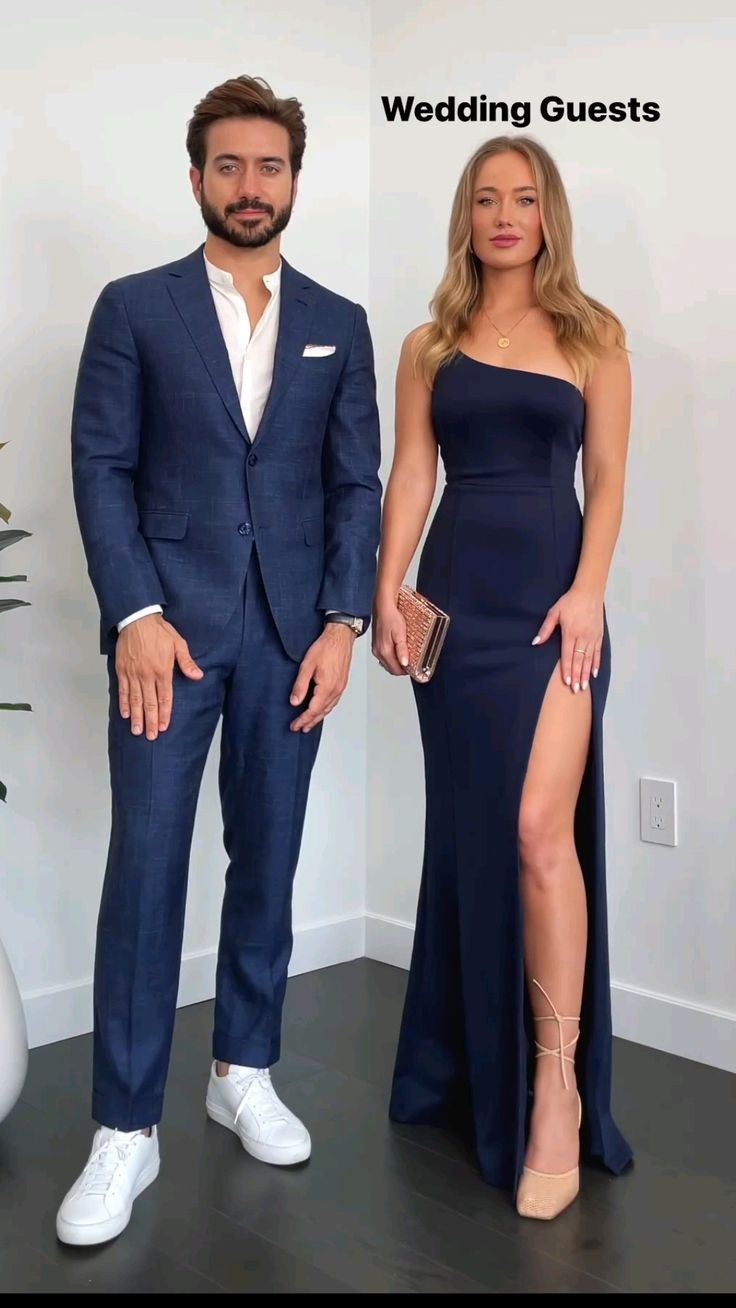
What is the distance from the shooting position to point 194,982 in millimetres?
3027

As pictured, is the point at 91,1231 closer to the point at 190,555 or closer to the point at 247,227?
the point at 190,555

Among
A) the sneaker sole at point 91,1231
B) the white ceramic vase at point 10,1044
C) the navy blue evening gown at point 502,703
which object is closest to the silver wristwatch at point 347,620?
the navy blue evening gown at point 502,703

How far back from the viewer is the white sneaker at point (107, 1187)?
1.92 m

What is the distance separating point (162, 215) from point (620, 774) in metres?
1.65

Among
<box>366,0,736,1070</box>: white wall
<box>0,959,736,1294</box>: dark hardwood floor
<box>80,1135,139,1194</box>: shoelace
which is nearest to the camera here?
<box>0,959,736,1294</box>: dark hardwood floor

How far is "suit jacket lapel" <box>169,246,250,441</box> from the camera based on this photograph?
2.06m

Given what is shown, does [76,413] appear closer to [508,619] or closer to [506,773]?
[508,619]

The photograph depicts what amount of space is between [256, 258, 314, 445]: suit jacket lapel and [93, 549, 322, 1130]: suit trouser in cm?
27

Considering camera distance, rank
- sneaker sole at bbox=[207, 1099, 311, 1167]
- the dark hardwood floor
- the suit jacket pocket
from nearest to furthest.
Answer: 1. the dark hardwood floor
2. the suit jacket pocket
3. sneaker sole at bbox=[207, 1099, 311, 1167]

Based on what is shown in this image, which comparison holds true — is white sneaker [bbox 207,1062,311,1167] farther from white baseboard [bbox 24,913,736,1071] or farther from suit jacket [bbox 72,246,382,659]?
suit jacket [bbox 72,246,382,659]

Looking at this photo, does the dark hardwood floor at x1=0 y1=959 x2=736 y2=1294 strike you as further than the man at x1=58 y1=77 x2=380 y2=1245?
A: No

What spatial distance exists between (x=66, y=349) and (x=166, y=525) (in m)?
0.83

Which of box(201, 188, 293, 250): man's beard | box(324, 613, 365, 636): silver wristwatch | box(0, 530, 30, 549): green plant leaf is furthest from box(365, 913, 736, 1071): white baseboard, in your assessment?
box(201, 188, 293, 250): man's beard

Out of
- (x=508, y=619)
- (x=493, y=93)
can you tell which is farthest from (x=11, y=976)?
(x=493, y=93)
